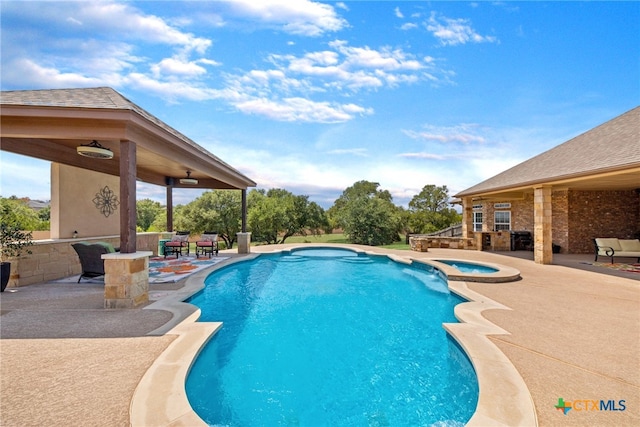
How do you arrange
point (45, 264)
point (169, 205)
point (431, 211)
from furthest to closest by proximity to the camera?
point (431, 211) → point (169, 205) → point (45, 264)

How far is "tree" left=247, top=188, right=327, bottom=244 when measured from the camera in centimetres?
2497

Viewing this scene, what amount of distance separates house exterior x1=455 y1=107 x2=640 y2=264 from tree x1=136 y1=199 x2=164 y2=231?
49.3 m

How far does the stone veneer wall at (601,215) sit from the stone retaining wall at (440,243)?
14.0 ft

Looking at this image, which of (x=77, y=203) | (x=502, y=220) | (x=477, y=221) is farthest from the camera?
(x=477, y=221)

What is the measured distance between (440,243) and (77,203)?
16.4 meters

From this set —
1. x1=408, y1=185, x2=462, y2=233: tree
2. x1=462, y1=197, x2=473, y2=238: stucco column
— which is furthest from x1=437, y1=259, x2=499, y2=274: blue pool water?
x1=408, y1=185, x2=462, y2=233: tree

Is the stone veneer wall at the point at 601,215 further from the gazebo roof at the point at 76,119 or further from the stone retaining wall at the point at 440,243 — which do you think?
the gazebo roof at the point at 76,119

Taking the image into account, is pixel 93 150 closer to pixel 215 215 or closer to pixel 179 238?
pixel 179 238

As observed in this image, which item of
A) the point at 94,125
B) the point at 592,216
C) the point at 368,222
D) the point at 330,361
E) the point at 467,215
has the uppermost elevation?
the point at 94,125

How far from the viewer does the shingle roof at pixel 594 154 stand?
7.97m

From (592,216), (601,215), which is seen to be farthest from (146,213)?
(601,215)

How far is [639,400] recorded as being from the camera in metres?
2.62

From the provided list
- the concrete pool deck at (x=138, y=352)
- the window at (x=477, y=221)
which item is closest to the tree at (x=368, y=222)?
the window at (x=477, y=221)

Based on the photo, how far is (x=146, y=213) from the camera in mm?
52625
